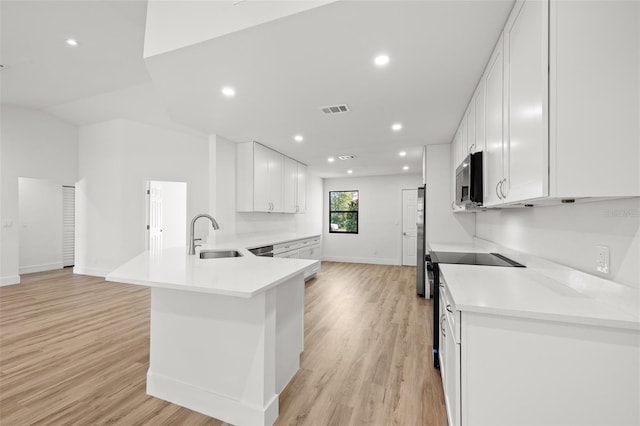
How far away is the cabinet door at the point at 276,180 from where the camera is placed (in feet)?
16.3

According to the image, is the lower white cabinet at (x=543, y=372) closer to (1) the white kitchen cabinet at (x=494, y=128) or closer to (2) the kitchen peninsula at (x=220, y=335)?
(1) the white kitchen cabinet at (x=494, y=128)

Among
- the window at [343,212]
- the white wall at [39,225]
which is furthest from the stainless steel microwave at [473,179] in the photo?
the white wall at [39,225]

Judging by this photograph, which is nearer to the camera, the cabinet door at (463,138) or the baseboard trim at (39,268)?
the cabinet door at (463,138)

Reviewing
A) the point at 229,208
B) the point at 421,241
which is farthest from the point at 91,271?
the point at 421,241

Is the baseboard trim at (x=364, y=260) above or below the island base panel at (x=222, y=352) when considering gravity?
below

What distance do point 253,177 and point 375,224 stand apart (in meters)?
4.32

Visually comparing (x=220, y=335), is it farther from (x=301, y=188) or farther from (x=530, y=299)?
(x=301, y=188)

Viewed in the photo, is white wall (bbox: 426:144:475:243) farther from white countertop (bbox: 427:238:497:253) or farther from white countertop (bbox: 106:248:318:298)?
white countertop (bbox: 106:248:318:298)

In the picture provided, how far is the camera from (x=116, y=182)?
214 inches

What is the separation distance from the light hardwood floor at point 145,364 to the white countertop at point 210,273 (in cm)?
93

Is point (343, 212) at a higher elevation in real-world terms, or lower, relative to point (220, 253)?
higher

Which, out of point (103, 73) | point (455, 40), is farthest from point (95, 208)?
point (455, 40)

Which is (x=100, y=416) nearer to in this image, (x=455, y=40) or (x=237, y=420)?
(x=237, y=420)

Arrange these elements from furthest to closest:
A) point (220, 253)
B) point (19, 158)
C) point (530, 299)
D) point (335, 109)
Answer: point (19, 158), point (335, 109), point (220, 253), point (530, 299)
